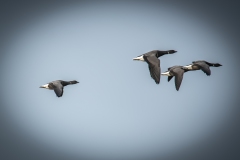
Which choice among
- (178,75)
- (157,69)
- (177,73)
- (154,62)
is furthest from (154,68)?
(177,73)

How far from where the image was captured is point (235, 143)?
12031 cm

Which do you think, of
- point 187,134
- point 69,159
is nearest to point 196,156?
point 69,159

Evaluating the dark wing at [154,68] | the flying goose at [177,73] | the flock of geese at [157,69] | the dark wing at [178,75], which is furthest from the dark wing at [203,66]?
the dark wing at [154,68]

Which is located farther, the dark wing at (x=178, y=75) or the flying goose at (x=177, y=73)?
the flying goose at (x=177, y=73)

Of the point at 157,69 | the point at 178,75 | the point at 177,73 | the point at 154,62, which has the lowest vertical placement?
the point at 178,75

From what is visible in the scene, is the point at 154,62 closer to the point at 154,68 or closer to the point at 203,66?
the point at 154,68

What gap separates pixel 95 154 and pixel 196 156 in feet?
153

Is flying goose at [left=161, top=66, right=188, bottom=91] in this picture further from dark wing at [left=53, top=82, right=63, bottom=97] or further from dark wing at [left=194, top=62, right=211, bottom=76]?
dark wing at [left=53, top=82, right=63, bottom=97]

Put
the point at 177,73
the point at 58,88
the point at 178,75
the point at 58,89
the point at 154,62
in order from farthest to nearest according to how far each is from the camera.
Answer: the point at 58,88
the point at 58,89
the point at 177,73
the point at 178,75
the point at 154,62

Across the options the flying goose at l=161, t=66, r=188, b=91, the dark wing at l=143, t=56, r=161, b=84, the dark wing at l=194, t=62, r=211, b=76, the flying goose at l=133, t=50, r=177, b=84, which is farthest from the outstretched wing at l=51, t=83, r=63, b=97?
the dark wing at l=194, t=62, r=211, b=76

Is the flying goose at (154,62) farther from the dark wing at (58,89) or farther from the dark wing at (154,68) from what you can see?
the dark wing at (58,89)

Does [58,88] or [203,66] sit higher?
[203,66]

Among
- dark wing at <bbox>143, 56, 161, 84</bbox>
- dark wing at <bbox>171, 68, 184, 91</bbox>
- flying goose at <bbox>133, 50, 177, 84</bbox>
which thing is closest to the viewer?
dark wing at <bbox>143, 56, 161, 84</bbox>

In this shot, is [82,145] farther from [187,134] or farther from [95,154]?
[187,134]
